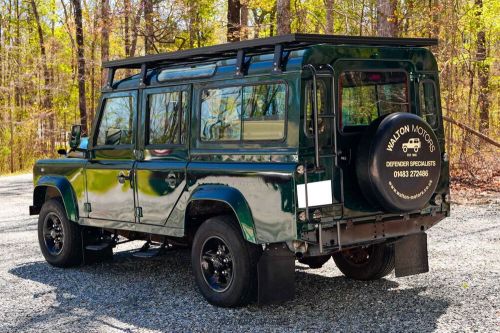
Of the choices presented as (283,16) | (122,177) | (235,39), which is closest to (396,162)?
(122,177)

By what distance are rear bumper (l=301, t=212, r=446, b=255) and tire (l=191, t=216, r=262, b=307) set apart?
2.04 ft

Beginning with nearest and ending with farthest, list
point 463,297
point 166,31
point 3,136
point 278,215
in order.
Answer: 1. point 278,215
2. point 463,297
3. point 166,31
4. point 3,136

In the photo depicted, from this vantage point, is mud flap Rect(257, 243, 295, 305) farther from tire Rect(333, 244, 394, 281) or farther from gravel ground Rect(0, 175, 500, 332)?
tire Rect(333, 244, 394, 281)

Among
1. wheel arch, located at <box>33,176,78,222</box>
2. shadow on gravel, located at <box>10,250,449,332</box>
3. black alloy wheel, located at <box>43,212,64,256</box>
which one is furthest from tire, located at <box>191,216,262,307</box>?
black alloy wheel, located at <box>43,212,64,256</box>

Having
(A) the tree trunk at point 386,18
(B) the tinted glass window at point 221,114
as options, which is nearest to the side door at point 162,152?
(B) the tinted glass window at point 221,114

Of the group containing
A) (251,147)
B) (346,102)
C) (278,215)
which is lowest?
(278,215)

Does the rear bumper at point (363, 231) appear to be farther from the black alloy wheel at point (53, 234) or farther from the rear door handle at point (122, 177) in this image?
the black alloy wheel at point (53, 234)

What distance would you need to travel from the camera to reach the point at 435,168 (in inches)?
222

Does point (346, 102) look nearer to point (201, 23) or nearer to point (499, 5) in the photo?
point (499, 5)

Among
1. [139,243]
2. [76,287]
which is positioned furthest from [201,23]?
[76,287]

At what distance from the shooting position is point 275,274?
547 centimetres

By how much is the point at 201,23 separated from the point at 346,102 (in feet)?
61.9

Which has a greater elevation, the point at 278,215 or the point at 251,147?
the point at 251,147

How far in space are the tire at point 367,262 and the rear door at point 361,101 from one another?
108 centimetres
